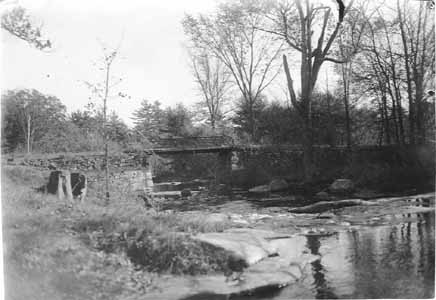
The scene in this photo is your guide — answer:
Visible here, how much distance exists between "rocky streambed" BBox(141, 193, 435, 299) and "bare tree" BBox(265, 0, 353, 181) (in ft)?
10.0

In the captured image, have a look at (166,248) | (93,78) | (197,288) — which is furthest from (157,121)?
(197,288)

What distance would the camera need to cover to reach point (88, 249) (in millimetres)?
5207

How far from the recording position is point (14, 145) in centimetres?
579

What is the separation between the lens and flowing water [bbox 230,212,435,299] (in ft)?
16.2

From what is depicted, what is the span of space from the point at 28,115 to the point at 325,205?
22.7 ft

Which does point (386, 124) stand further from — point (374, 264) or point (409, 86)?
point (374, 264)

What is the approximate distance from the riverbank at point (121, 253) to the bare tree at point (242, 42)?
3328 millimetres

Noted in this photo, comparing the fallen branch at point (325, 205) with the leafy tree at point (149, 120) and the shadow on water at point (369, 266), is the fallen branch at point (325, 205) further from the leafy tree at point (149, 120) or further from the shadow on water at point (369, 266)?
the leafy tree at point (149, 120)

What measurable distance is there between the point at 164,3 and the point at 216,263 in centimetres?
383

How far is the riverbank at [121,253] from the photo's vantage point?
4605 mm

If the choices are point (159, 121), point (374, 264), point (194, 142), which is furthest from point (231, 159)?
point (374, 264)

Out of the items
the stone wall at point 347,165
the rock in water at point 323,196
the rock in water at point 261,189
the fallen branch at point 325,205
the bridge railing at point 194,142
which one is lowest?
the fallen branch at point 325,205

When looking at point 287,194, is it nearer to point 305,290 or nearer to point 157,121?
point 157,121

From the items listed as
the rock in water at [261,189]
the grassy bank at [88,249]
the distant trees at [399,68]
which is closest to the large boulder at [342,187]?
the distant trees at [399,68]
